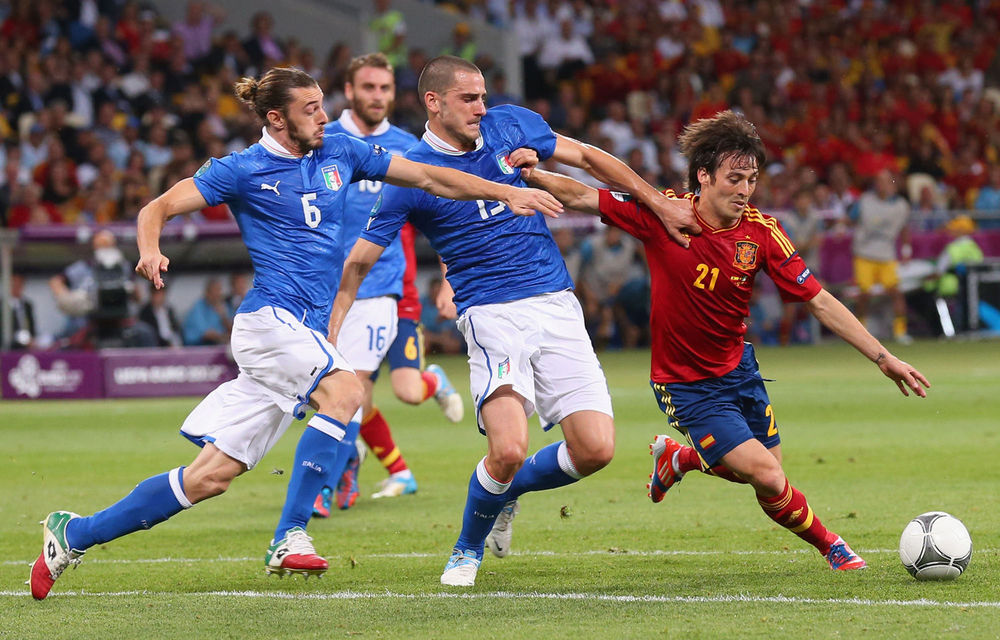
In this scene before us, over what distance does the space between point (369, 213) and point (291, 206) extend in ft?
8.49

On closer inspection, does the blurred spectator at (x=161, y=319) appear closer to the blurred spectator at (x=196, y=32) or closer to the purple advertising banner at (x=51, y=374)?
the purple advertising banner at (x=51, y=374)

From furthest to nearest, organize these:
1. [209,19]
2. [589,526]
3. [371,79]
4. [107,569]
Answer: [209,19] < [371,79] < [589,526] < [107,569]

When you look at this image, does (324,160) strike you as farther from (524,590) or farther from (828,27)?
(828,27)

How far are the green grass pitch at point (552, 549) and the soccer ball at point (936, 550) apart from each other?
0.23 feet

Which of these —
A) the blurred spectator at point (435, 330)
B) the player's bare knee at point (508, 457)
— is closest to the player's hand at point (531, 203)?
the player's bare knee at point (508, 457)

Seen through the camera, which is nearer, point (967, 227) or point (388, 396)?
point (388, 396)

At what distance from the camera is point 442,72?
6316 mm

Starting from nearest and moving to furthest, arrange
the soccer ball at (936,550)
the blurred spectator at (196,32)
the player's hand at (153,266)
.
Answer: the player's hand at (153,266) < the soccer ball at (936,550) < the blurred spectator at (196,32)

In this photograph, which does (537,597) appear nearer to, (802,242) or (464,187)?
(464,187)

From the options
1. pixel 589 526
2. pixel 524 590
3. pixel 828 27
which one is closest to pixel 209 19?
pixel 828 27

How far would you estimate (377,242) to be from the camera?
21.4 ft

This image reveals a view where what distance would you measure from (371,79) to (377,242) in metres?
2.38

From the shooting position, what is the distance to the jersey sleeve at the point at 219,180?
5.96 meters

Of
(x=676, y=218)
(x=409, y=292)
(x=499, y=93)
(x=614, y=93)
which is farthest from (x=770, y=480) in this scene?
(x=614, y=93)
